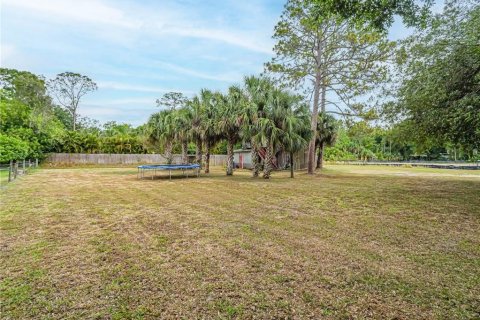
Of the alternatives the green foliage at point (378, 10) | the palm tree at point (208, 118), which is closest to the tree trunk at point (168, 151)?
the palm tree at point (208, 118)

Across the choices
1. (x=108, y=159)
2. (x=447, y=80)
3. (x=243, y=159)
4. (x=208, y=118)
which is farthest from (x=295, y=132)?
(x=108, y=159)

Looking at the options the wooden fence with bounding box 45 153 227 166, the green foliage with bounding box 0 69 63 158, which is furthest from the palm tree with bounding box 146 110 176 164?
the green foliage with bounding box 0 69 63 158

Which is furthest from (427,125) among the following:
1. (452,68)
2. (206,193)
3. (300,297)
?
(300,297)

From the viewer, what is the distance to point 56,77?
132ft

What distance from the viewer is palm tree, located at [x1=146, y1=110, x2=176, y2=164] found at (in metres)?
20.2

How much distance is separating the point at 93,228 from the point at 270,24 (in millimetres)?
16884

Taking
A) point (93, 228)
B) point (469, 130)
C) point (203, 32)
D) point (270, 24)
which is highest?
point (270, 24)

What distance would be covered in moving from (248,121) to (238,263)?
12.0 m

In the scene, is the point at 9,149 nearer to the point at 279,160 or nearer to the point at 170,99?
the point at 279,160

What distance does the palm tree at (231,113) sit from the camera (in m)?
15.7

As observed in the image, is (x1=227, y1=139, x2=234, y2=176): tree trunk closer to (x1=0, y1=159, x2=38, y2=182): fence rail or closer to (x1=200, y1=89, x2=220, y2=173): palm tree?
(x1=200, y1=89, x2=220, y2=173): palm tree

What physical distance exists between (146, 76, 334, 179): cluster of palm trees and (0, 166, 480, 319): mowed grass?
8.09m

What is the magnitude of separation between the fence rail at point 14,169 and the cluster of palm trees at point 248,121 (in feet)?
28.9

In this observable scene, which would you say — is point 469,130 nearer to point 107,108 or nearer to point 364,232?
point 364,232
